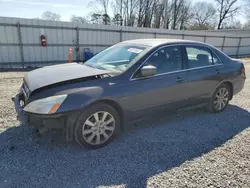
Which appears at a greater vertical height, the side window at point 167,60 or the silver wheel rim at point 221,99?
the side window at point 167,60

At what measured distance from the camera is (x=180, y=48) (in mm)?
3875

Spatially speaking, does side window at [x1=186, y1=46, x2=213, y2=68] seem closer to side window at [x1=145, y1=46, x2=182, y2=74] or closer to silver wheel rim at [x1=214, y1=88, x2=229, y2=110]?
side window at [x1=145, y1=46, x2=182, y2=74]

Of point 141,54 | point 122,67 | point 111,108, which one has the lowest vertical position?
point 111,108

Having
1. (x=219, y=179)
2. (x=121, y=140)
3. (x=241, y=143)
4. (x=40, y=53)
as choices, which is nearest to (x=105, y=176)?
(x=121, y=140)

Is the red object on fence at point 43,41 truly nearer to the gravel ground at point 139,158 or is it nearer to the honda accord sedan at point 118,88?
the gravel ground at point 139,158

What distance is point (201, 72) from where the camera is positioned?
4094 mm

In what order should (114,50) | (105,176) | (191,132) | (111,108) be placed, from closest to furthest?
(105,176)
(111,108)
(191,132)
(114,50)

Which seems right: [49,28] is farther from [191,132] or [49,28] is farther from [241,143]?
[241,143]

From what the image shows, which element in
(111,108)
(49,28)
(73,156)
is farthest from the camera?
(49,28)

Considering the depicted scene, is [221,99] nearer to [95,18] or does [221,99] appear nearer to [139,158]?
[139,158]

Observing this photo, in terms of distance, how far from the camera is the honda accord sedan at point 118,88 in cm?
273

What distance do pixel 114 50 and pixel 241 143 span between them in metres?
2.89

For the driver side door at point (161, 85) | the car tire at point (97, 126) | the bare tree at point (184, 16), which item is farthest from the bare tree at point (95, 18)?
the car tire at point (97, 126)

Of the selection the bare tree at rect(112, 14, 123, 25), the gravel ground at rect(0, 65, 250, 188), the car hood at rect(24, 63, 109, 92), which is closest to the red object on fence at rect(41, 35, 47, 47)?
the gravel ground at rect(0, 65, 250, 188)
